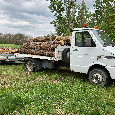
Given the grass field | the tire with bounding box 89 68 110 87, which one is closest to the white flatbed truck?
the tire with bounding box 89 68 110 87

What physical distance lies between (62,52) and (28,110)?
3.61 m

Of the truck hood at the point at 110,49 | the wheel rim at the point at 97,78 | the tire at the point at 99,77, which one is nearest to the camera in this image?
the truck hood at the point at 110,49

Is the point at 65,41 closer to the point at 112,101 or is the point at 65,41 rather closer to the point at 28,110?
the point at 112,101

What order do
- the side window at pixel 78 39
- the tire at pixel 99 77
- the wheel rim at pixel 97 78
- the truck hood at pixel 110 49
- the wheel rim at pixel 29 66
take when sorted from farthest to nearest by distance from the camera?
the wheel rim at pixel 29 66, the side window at pixel 78 39, the wheel rim at pixel 97 78, the tire at pixel 99 77, the truck hood at pixel 110 49

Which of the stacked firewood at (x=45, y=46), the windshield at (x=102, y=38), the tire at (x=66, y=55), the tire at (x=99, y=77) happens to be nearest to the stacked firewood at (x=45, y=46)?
the stacked firewood at (x=45, y=46)

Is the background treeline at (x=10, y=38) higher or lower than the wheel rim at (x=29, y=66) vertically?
higher

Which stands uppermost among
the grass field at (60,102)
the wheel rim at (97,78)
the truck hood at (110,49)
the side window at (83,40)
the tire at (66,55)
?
the side window at (83,40)

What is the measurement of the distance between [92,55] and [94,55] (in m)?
0.09

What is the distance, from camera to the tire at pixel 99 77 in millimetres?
5554

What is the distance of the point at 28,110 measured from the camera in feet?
12.9

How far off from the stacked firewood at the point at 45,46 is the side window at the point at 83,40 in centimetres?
137

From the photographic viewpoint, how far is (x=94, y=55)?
568 cm

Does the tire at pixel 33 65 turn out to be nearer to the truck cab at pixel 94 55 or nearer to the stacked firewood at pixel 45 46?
the stacked firewood at pixel 45 46

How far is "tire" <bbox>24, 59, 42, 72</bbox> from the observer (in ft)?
25.7
